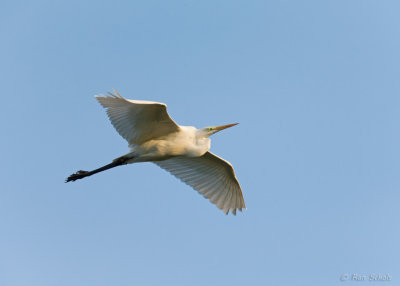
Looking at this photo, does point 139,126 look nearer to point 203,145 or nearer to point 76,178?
point 203,145

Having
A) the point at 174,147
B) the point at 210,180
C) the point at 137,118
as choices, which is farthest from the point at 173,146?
the point at 210,180

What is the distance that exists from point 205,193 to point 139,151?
2483mm

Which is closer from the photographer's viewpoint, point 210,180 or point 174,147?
point 174,147

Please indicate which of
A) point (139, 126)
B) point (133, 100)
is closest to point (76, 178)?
point (139, 126)

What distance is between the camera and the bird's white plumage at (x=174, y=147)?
14.0 m

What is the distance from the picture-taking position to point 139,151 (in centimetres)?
1494

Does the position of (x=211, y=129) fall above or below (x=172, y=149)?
above

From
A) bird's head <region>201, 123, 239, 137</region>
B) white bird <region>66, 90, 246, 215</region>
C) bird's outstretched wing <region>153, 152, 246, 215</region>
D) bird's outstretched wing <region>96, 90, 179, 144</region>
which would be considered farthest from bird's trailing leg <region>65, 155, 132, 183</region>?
bird's head <region>201, 123, 239, 137</region>

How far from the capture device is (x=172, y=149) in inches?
584

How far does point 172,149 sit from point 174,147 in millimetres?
68

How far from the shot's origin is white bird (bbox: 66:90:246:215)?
1403 cm

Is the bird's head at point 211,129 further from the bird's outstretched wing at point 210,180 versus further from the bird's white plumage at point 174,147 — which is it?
the bird's outstretched wing at point 210,180

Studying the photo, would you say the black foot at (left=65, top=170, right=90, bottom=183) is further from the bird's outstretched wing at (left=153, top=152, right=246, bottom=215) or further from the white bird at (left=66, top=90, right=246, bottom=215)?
the bird's outstretched wing at (left=153, top=152, right=246, bottom=215)

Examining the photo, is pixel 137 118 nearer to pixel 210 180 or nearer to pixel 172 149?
pixel 172 149
